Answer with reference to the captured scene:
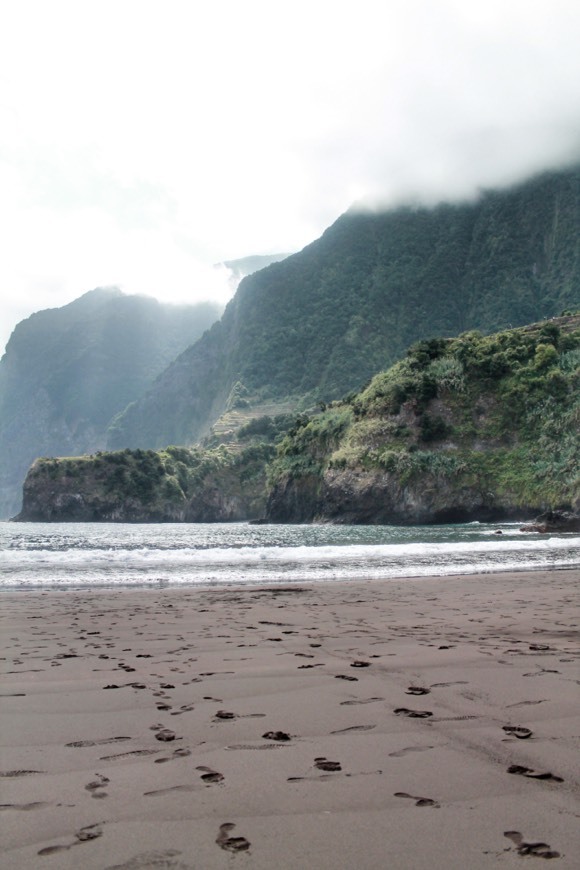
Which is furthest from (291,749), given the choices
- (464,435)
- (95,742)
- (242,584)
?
(464,435)

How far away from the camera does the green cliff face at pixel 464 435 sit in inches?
2916

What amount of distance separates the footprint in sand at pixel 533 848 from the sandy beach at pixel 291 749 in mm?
10

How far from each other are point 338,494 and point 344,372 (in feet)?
330

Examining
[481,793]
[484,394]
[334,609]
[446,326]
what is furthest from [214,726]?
[446,326]

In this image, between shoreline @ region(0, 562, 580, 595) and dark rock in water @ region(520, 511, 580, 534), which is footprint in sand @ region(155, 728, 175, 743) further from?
dark rock in water @ region(520, 511, 580, 534)

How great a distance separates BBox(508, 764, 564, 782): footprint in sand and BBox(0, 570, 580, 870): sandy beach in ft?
0.05

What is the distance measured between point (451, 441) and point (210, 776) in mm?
80502

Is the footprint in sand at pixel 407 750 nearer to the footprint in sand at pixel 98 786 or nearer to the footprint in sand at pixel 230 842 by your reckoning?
the footprint in sand at pixel 230 842

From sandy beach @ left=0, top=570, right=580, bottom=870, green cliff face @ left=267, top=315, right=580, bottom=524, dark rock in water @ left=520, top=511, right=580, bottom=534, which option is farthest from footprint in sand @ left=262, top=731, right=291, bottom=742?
green cliff face @ left=267, top=315, right=580, bottom=524

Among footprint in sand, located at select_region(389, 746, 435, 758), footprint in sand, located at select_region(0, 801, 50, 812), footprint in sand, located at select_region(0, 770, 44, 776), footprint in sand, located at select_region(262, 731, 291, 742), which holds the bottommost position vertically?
footprint in sand, located at select_region(262, 731, 291, 742)

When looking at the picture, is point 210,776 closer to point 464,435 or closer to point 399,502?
point 399,502

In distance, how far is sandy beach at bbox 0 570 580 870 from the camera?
9.12ft

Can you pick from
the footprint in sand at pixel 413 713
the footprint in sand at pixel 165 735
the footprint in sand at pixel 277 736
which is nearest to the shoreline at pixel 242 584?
the footprint in sand at pixel 413 713

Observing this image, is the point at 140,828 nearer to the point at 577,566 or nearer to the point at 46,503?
the point at 577,566
